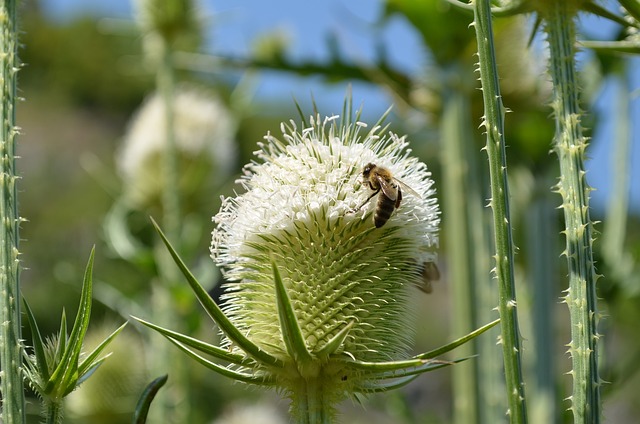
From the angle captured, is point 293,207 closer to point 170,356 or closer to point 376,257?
point 376,257

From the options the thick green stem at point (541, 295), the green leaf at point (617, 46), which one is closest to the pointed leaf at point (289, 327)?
the green leaf at point (617, 46)

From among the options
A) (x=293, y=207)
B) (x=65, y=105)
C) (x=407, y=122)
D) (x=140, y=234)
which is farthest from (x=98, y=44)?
(x=293, y=207)

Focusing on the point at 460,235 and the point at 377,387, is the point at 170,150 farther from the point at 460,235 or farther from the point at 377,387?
the point at 377,387

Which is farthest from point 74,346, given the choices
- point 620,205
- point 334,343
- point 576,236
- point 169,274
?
point 620,205

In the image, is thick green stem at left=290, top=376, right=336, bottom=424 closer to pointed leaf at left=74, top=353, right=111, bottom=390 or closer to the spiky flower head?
the spiky flower head

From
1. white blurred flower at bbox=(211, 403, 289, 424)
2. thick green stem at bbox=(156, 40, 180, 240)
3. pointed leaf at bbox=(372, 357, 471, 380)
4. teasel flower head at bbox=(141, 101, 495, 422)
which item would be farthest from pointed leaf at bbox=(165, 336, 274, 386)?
white blurred flower at bbox=(211, 403, 289, 424)

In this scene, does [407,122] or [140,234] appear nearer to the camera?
[407,122]

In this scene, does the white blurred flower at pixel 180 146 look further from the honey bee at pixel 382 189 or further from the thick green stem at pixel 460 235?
the honey bee at pixel 382 189
